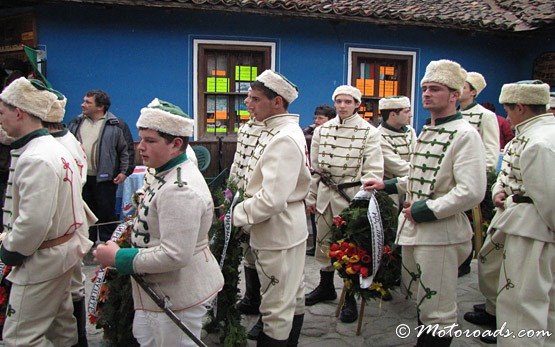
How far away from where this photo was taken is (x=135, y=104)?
8.72 metres

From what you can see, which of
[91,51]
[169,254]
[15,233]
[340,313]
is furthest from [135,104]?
[169,254]

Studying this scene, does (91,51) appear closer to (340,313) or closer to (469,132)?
(340,313)

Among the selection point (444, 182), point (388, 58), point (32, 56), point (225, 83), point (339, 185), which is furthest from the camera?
point (388, 58)

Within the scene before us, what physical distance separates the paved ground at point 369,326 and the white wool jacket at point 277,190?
1164mm

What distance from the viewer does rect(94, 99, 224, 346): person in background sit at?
2537 mm

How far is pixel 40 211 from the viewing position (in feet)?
9.55

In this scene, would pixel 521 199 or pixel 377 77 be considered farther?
pixel 377 77

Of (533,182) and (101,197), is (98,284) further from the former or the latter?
(101,197)

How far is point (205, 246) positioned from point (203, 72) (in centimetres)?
655

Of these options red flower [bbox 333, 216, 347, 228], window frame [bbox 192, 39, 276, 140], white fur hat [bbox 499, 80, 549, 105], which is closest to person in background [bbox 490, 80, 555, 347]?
white fur hat [bbox 499, 80, 549, 105]

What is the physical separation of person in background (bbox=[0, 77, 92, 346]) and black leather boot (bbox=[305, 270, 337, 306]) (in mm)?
2500

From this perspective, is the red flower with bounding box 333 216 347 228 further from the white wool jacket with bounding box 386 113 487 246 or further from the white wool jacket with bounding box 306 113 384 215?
the white wool jacket with bounding box 306 113 384 215

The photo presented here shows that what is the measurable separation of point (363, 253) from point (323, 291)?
3.84ft

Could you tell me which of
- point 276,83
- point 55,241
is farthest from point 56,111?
point 276,83
